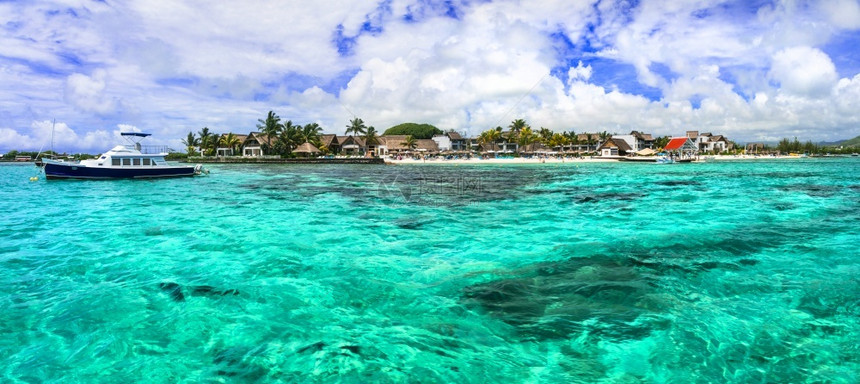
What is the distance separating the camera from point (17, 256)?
1008 cm

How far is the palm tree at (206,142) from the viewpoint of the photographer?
100 m

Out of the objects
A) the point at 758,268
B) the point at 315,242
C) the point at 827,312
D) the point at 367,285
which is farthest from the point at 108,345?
the point at 758,268

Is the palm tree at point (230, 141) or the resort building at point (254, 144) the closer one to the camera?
the resort building at point (254, 144)

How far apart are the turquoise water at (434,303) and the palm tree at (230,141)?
93024mm

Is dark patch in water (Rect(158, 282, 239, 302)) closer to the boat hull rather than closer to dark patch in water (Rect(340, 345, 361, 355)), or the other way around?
dark patch in water (Rect(340, 345, 361, 355))

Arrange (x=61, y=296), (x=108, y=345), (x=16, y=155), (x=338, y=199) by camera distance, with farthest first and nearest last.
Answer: (x=16, y=155)
(x=338, y=199)
(x=61, y=296)
(x=108, y=345)

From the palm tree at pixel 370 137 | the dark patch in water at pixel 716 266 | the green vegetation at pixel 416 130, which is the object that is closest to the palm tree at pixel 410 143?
the palm tree at pixel 370 137

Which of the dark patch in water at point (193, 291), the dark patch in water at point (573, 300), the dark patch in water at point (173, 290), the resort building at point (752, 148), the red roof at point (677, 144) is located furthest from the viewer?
the resort building at point (752, 148)

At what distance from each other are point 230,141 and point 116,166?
219 ft

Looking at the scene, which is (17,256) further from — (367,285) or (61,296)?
(367,285)

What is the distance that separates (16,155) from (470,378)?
5621 inches

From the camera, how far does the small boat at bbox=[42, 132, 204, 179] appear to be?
3575cm

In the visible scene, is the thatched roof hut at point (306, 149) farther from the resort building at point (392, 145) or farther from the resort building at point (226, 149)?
the resort building at point (392, 145)

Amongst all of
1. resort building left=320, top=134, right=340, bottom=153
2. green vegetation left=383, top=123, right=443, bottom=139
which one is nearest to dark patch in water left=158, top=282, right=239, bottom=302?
resort building left=320, top=134, right=340, bottom=153
